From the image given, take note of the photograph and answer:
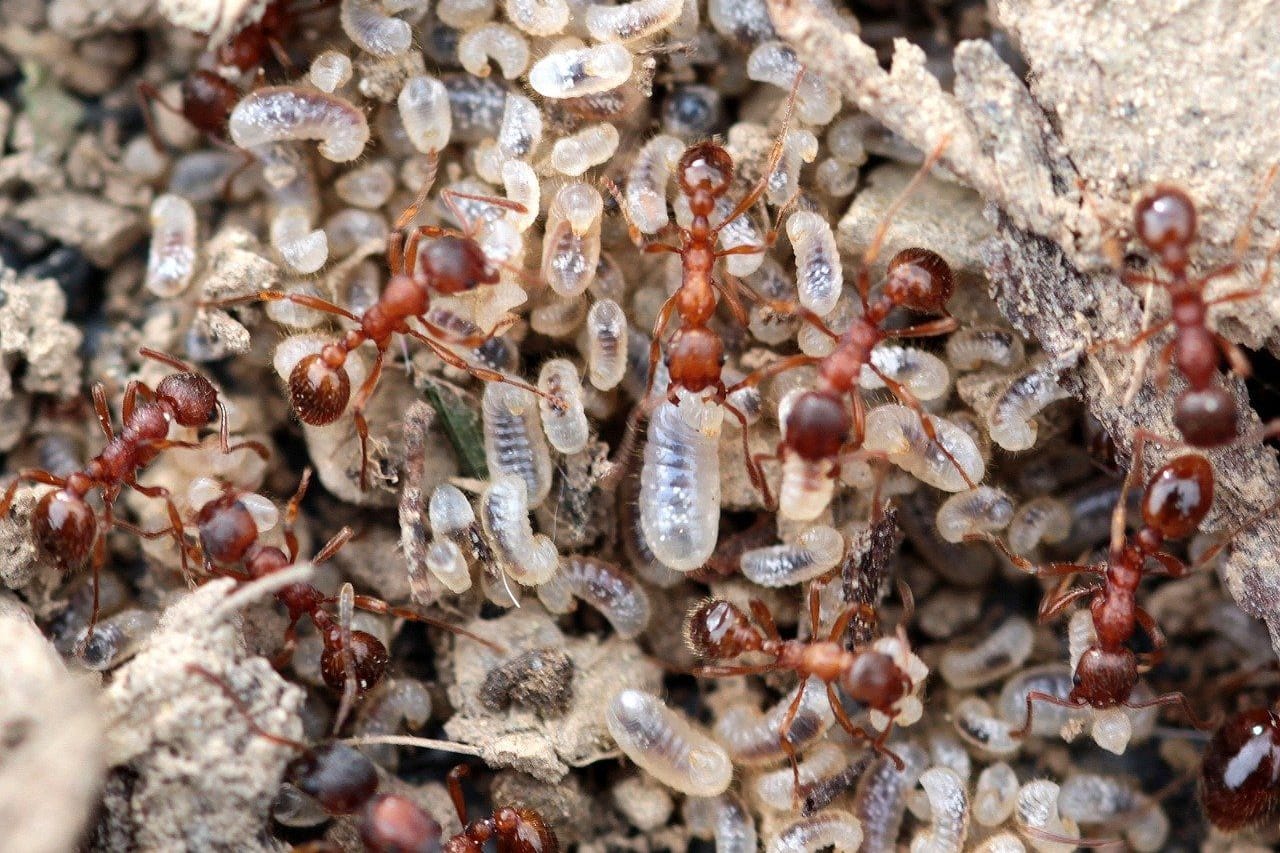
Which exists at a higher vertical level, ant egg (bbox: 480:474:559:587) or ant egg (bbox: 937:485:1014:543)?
ant egg (bbox: 937:485:1014:543)

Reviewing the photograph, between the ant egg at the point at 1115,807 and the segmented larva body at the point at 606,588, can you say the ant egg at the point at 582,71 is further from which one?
the ant egg at the point at 1115,807

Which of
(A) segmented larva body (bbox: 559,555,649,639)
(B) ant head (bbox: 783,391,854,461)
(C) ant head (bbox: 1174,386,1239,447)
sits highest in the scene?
(C) ant head (bbox: 1174,386,1239,447)

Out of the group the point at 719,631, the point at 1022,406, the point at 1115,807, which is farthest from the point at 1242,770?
the point at 719,631

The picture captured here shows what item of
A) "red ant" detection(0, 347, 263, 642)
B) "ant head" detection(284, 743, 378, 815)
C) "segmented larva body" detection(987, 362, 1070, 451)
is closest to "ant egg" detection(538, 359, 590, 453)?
"red ant" detection(0, 347, 263, 642)

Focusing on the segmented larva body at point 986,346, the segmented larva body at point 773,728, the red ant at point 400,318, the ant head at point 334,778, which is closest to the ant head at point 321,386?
the red ant at point 400,318

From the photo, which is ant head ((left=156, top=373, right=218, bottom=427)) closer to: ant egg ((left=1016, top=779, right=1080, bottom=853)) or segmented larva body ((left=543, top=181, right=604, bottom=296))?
segmented larva body ((left=543, top=181, right=604, bottom=296))

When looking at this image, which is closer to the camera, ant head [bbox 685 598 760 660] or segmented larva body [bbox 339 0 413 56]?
ant head [bbox 685 598 760 660]

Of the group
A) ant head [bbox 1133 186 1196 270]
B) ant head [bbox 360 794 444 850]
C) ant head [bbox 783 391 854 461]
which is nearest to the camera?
ant head [bbox 1133 186 1196 270]
